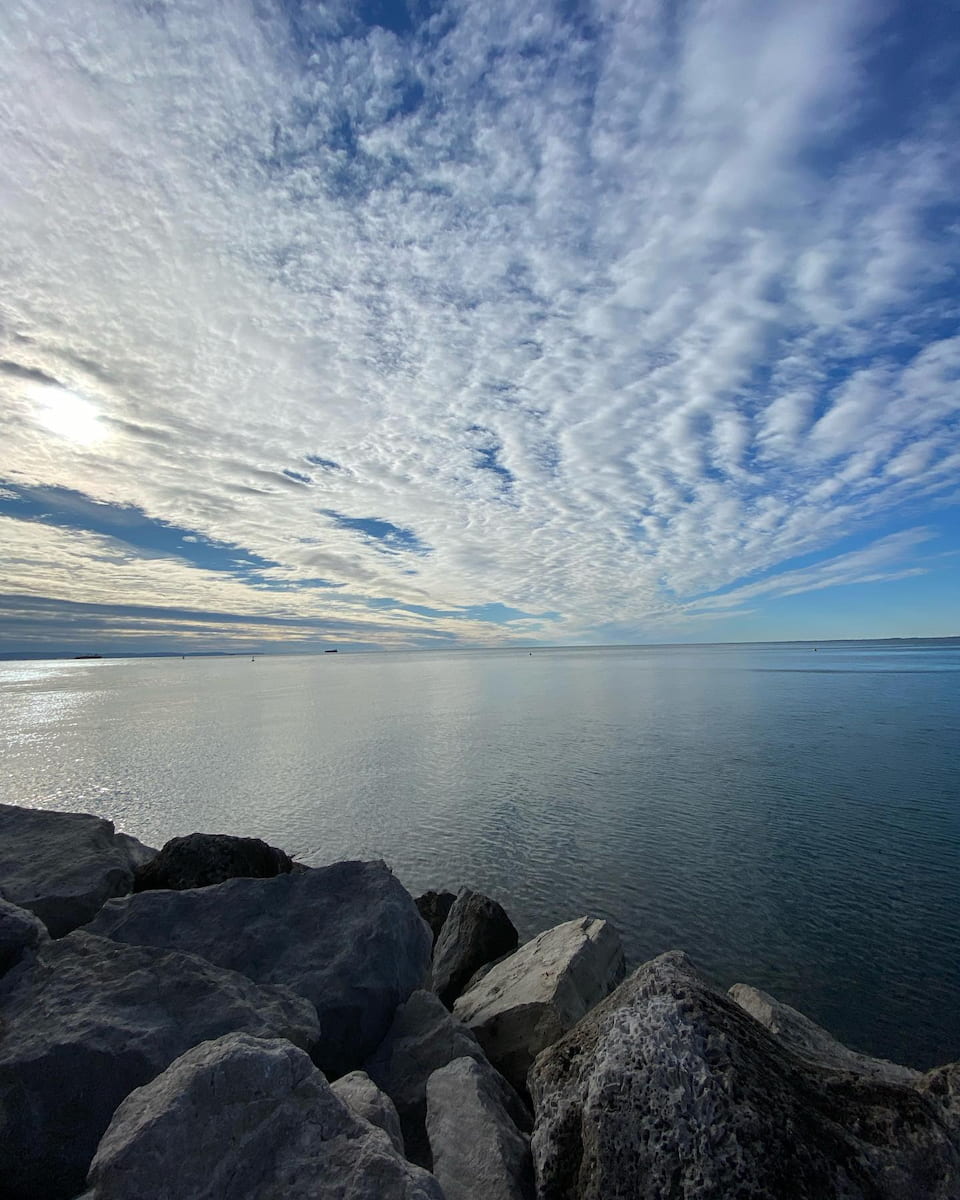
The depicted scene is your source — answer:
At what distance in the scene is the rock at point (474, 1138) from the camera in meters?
5.04

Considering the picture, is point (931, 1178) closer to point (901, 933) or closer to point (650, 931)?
point (650, 931)

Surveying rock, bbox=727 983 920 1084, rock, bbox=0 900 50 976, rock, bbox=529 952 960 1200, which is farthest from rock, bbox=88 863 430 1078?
rock, bbox=727 983 920 1084

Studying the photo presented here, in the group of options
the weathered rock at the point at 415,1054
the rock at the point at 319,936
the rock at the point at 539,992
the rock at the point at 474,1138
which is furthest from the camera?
the rock at the point at 539,992

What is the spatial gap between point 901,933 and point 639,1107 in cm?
1172

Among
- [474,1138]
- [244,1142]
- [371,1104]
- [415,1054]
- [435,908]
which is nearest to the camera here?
[244,1142]

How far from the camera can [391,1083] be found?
698 cm

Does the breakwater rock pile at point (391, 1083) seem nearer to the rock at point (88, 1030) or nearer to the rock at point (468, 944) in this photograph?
the rock at point (88, 1030)

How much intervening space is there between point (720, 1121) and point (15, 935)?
7.20 meters

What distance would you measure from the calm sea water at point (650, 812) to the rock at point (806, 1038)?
2.93 meters

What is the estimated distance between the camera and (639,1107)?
14.9 feet

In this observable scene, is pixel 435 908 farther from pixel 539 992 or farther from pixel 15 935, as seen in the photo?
pixel 15 935

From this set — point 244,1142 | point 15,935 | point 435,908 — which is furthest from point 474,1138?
point 435,908

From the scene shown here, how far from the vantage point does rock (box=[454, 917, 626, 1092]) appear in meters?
7.95

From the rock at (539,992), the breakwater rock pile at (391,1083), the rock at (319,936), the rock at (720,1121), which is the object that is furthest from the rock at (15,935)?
the rock at (720,1121)
